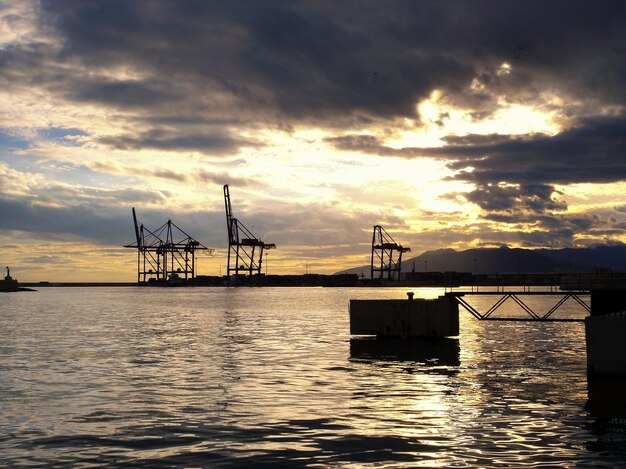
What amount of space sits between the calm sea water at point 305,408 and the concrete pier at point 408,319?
3.59 meters

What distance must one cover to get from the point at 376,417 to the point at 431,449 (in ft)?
15.0

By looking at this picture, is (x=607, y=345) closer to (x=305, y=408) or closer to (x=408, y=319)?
(x=305, y=408)

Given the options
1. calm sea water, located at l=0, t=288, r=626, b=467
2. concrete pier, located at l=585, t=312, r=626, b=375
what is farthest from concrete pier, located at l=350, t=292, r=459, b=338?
concrete pier, located at l=585, t=312, r=626, b=375

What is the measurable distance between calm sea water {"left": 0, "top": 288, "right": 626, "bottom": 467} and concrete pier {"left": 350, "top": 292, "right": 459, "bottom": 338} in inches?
141

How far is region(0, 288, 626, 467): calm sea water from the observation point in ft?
60.1

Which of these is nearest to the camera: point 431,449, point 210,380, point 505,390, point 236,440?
point 431,449

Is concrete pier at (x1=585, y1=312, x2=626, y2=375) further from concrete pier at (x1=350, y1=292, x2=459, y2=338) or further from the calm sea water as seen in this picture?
concrete pier at (x1=350, y1=292, x2=459, y2=338)

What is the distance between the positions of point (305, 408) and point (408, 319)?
29.5 m

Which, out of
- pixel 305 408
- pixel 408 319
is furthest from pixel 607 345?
pixel 408 319

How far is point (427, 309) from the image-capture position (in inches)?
2120

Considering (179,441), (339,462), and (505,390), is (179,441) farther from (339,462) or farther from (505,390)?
(505,390)

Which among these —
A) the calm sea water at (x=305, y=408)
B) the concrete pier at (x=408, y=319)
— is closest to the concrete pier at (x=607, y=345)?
the calm sea water at (x=305, y=408)

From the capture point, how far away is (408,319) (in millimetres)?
53281

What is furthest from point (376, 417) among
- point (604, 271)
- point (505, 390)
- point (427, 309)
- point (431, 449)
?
point (604, 271)
